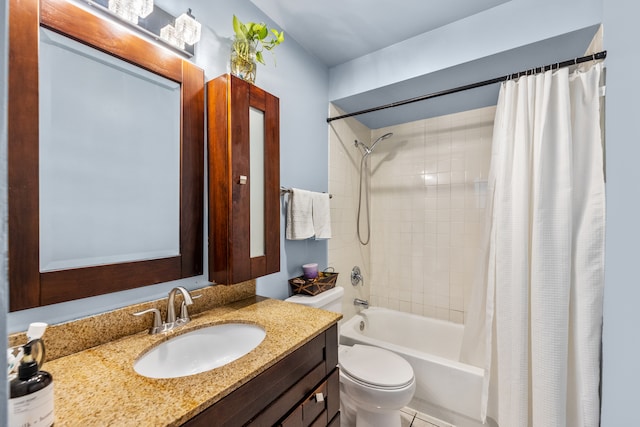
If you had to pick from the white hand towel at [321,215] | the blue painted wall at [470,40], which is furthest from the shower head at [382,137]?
the white hand towel at [321,215]

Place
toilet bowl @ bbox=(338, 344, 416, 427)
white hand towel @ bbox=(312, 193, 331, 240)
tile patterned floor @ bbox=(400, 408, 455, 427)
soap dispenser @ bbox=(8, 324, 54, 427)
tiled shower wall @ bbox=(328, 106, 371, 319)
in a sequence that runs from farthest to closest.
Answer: tiled shower wall @ bbox=(328, 106, 371, 319), white hand towel @ bbox=(312, 193, 331, 240), tile patterned floor @ bbox=(400, 408, 455, 427), toilet bowl @ bbox=(338, 344, 416, 427), soap dispenser @ bbox=(8, 324, 54, 427)

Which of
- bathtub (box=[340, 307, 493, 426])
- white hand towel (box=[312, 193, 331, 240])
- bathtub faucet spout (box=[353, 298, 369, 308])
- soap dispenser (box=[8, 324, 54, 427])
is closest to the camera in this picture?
soap dispenser (box=[8, 324, 54, 427])

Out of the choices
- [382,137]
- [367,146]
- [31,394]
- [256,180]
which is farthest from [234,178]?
[367,146]

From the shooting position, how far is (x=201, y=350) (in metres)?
0.99

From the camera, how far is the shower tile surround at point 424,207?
6.91ft

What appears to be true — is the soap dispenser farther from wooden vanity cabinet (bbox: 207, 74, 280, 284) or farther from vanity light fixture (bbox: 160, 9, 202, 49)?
vanity light fixture (bbox: 160, 9, 202, 49)

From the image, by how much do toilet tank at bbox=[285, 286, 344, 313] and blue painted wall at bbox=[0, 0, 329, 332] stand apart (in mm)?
126

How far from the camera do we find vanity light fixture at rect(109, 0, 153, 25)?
2.95ft

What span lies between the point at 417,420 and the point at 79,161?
2.12 metres

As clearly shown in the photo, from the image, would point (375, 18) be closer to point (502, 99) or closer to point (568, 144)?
point (502, 99)

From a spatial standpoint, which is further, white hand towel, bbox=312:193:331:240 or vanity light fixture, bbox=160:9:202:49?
white hand towel, bbox=312:193:331:240

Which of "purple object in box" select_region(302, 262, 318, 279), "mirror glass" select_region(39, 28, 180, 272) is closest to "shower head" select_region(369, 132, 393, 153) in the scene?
"purple object in box" select_region(302, 262, 318, 279)

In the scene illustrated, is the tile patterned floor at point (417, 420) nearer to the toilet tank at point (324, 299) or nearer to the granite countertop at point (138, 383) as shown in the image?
the toilet tank at point (324, 299)

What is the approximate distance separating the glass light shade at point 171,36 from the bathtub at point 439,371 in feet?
6.16
